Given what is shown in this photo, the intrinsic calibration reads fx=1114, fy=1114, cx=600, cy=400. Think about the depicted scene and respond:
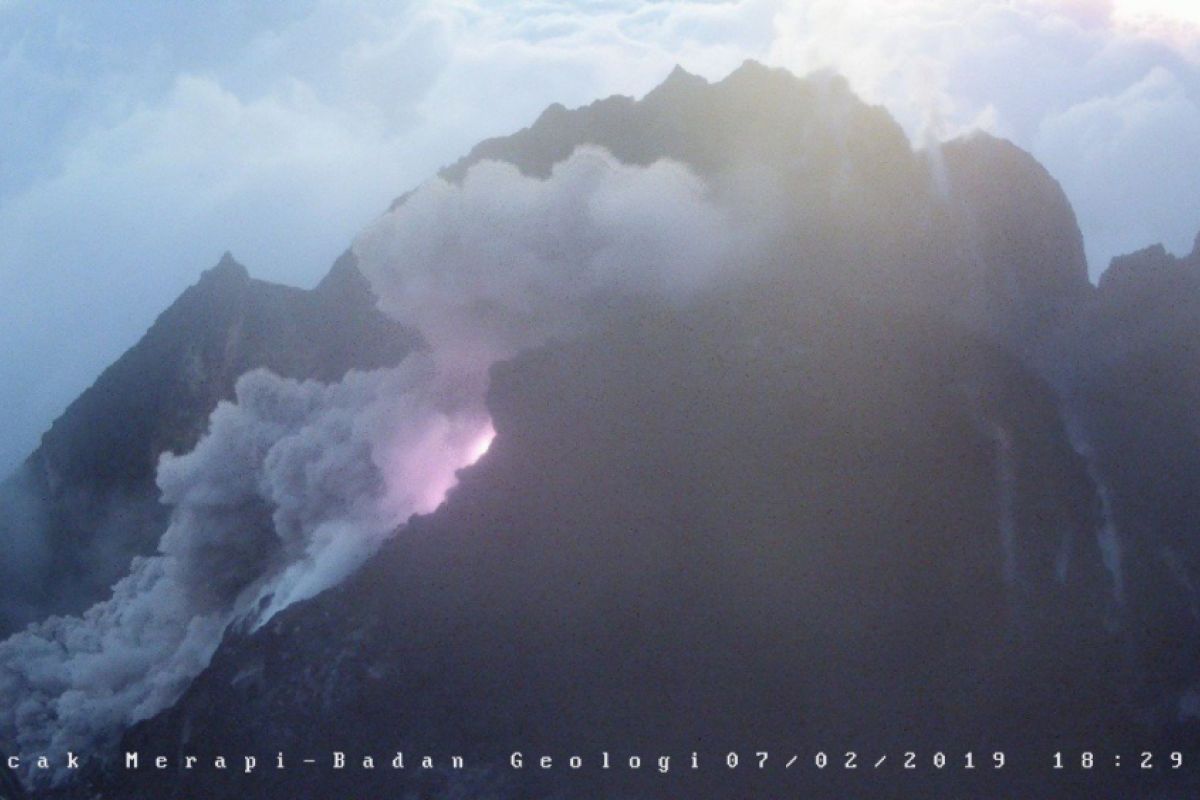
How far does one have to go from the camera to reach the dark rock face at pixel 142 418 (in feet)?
340

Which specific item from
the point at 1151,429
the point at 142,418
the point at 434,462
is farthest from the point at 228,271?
the point at 1151,429

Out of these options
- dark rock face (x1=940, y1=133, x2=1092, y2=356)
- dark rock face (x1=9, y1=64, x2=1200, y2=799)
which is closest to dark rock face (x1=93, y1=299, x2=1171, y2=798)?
dark rock face (x1=9, y1=64, x2=1200, y2=799)

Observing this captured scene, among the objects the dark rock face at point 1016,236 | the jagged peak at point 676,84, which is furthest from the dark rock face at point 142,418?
the dark rock face at point 1016,236

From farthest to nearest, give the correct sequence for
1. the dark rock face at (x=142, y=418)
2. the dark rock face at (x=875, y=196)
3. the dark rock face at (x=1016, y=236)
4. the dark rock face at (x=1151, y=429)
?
1. the dark rock face at (x=142, y=418)
2. the dark rock face at (x=1016, y=236)
3. the dark rock face at (x=875, y=196)
4. the dark rock face at (x=1151, y=429)

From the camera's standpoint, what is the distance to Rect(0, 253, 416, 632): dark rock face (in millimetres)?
103750

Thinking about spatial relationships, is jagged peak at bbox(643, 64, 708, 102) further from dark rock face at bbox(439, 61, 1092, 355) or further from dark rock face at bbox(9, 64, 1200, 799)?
dark rock face at bbox(9, 64, 1200, 799)

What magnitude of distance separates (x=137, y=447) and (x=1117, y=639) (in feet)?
Answer: 303

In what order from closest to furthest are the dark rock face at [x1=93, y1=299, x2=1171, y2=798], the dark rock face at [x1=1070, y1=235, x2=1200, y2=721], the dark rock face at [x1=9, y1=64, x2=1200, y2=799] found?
the dark rock face at [x1=9, y1=64, x2=1200, y2=799], the dark rock face at [x1=93, y1=299, x2=1171, y2=798], the dark rock face at [x1=1070, y1=235, x2=1200, y2=721]

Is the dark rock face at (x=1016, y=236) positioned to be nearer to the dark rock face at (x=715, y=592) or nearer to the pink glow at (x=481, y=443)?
the dark rock face at (x=715, y=592)

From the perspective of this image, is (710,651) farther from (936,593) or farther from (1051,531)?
(1051,531)

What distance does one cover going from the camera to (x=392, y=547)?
66438 millimetres

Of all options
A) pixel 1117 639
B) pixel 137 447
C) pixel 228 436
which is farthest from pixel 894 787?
pixel 137 447

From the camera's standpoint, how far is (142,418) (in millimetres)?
115812

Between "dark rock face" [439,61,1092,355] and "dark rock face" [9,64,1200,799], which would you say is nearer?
"dark rock face" [9,64,1200,799]
